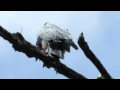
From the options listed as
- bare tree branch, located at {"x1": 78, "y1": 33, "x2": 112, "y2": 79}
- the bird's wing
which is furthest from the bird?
bare tree branch, located at {"x1": 78, "y1": 33, "x2": 112, "y2": 79}

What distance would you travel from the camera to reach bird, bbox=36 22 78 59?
757cm

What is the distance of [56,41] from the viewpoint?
307 inches

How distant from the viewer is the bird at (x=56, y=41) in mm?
7568

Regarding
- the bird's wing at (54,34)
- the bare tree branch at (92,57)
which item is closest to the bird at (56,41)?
the bird's wing at (54,34)

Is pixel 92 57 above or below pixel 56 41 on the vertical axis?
below

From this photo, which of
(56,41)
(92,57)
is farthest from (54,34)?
(92,57)

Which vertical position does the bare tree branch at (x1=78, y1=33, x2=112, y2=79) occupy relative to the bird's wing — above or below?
below

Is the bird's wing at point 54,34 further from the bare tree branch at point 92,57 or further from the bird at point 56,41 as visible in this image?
the bare tree branch at point 92,57

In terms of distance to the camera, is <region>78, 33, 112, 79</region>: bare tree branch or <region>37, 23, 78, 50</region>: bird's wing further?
<region>37, 23, 78, 50</region>: bird's wing

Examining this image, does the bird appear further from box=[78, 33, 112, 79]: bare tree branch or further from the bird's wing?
box=[78, 33, 112, 79]: bare tree branch

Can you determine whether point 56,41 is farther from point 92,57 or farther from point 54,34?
point 92,57

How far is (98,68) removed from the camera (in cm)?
249
